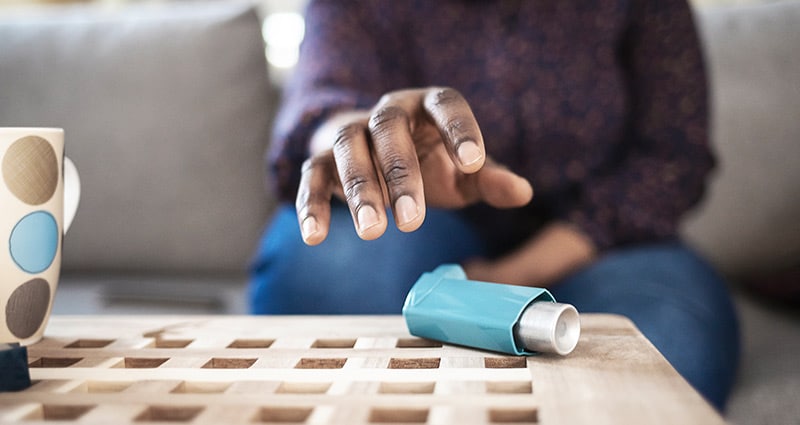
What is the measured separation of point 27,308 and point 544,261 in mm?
579

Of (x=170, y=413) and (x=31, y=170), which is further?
(x=31, y=170)

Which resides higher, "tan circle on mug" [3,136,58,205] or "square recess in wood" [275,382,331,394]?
"tan circle on mug" [3,136,58,205]

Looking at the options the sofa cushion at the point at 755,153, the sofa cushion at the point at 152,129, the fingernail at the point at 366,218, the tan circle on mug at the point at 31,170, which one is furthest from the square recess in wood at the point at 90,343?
the sofa cushion at the point at 755,153

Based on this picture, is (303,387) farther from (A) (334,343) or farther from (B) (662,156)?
(B) (662,156)

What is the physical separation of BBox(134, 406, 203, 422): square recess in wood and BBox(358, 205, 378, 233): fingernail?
151 mm

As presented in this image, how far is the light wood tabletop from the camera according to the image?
34 centimetres

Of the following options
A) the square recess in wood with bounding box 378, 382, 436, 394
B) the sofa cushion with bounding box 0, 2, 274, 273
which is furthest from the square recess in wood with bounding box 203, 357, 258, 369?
the sofa cushion with bounding box 0, 2, 274, 273

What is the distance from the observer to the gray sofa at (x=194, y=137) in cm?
117

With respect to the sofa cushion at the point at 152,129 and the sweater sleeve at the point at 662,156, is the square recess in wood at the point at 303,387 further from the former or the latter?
the sofa cushion at the point at 152,129

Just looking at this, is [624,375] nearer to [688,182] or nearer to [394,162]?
[394,162]

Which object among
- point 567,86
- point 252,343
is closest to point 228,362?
point 252,343

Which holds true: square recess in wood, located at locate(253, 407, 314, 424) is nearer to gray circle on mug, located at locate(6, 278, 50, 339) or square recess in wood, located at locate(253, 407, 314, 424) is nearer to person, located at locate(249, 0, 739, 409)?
gray circle on mug, located at locate(6, 278, 50, 339)

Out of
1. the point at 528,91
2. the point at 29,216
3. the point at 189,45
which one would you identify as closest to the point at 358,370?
the point at 29,216

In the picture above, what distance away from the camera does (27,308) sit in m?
0.49
